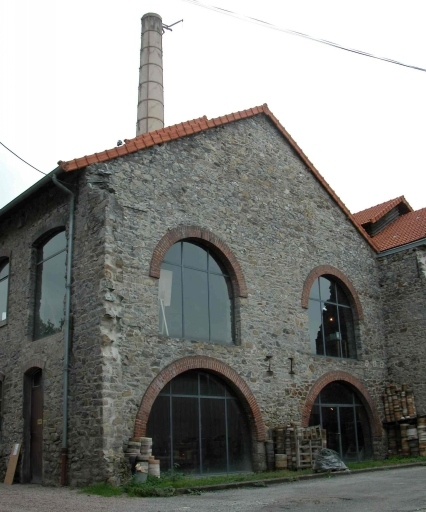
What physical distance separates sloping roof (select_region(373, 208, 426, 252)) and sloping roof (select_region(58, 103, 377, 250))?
73 cm

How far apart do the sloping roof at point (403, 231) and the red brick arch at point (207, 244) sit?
6.73 metres

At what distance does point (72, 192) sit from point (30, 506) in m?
6.93

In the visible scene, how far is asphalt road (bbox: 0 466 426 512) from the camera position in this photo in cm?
907

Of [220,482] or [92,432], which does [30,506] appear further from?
[220,482]

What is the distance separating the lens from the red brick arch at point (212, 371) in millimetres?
12720

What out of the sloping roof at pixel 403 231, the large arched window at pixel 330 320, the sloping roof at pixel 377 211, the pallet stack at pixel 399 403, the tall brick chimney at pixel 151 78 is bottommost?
the pallet stack at pixel 399 403

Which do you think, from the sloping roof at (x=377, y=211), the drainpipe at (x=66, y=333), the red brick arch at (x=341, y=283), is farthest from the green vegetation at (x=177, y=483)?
the sloping roof at (x=377, y=211)

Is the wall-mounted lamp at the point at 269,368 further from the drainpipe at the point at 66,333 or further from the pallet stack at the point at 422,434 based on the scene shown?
the drainpipe at the point at 66,333

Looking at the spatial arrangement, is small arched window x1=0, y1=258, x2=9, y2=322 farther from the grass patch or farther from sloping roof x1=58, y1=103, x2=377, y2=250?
the grass patch

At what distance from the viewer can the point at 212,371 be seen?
14445 mm

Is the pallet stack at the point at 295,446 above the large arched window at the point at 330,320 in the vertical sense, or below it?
below

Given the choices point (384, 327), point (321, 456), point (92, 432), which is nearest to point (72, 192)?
point (92, 432)

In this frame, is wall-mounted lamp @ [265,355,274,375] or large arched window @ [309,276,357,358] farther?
large arched window @ [309,276,357,358]

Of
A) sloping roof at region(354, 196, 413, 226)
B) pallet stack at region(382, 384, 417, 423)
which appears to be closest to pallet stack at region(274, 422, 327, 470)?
pallet stack at region(382, 384, 417, 423)
